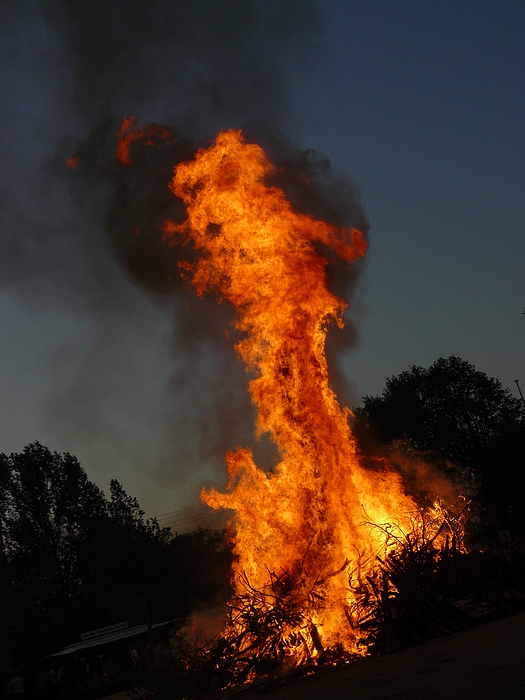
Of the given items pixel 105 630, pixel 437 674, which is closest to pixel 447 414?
pixel 105 630

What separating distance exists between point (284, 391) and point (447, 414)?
27.0 m

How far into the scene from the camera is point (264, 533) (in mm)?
14305

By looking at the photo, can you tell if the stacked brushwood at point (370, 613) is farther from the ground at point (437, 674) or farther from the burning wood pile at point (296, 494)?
the ground at point (437, 674)

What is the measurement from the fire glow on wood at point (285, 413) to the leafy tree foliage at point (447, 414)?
2316 centimetres

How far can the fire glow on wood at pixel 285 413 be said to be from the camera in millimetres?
13266

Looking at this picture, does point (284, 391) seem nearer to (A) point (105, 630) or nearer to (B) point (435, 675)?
(B) point (435, 675)

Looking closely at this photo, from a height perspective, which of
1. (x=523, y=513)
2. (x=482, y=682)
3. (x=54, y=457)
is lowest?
(x=482, y=682)

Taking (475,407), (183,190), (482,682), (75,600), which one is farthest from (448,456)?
(482,682)

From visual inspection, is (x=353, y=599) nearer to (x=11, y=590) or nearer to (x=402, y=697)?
(x=402, y=697)

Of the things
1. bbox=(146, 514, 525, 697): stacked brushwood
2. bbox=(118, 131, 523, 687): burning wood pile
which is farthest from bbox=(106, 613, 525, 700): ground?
bbox=(118, 131, 523, 687): burning wood pile

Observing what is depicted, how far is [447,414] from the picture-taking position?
38.9 m

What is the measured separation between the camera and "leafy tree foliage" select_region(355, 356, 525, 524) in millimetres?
38531

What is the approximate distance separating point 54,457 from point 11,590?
36.5 feet

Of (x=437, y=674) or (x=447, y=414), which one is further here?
(x=447, y=414)
